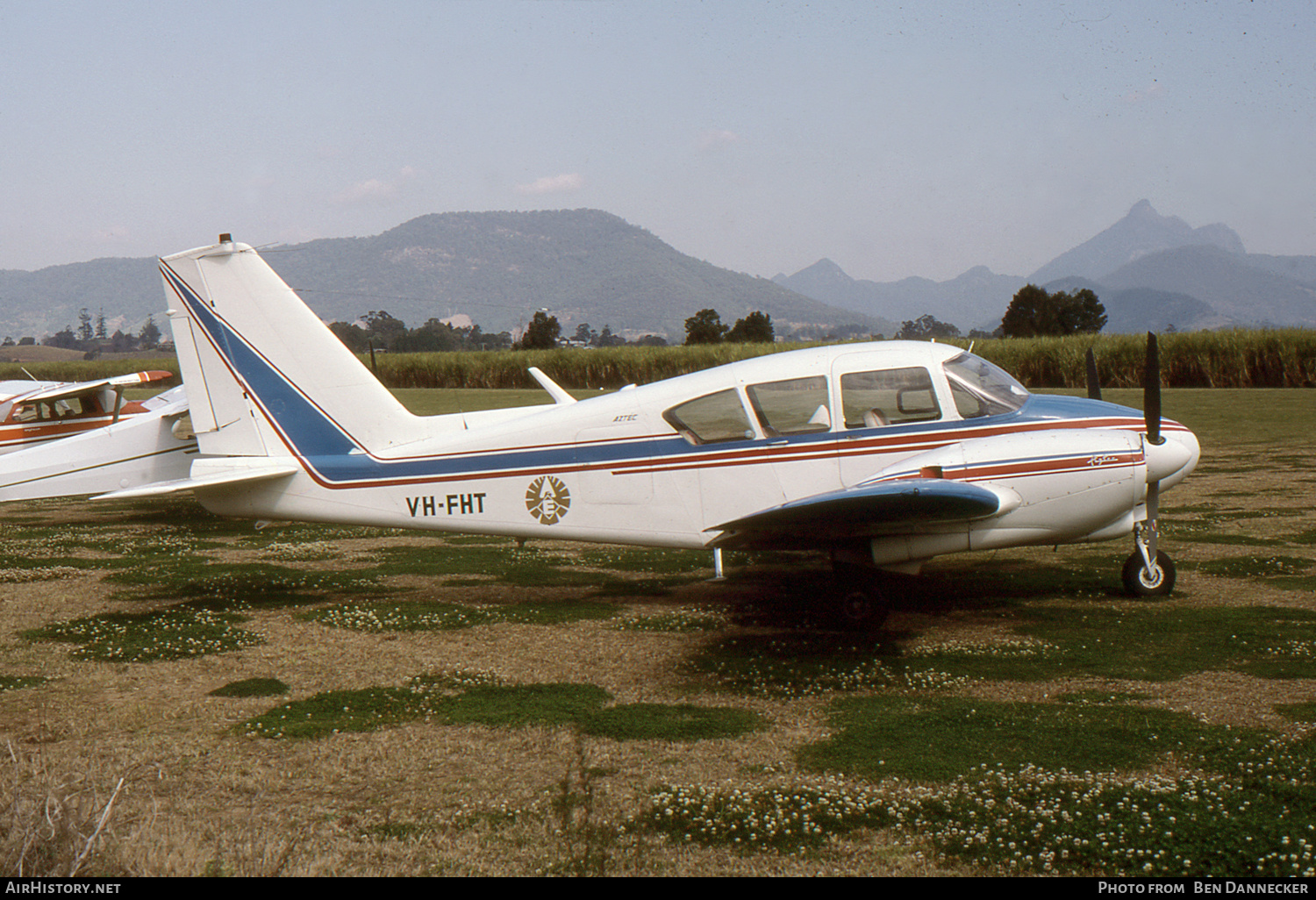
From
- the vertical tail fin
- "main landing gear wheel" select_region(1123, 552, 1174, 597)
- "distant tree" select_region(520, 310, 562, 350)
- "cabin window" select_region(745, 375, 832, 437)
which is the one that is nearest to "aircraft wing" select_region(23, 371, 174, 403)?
the vertical tail fin

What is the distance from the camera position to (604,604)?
8.86 meters

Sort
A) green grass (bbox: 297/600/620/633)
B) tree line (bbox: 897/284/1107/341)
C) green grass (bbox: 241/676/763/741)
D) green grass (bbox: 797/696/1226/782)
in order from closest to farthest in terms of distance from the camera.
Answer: green grass (bbox: 797/696/1226/782) < green grass (bbox: 241/676/763/741) < green grass (bbox: 297/600/620/633) < tree line (bbox: 897/284/1107/341)

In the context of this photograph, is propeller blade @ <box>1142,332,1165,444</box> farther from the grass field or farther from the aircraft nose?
the grass field

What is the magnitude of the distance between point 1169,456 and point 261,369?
8152 mm

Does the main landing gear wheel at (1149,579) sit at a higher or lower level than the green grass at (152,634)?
lower

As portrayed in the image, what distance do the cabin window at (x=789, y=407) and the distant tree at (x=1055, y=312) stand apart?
5740 cm

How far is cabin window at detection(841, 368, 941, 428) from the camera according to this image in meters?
7.77

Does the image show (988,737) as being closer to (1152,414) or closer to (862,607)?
(862,607)

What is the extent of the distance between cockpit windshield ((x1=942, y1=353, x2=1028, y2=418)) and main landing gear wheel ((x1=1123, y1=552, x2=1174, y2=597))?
183cm

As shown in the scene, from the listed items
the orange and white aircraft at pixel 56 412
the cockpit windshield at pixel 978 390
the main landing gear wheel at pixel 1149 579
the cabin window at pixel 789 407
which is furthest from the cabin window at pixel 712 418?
the orange and white aircraft at pixel 56 412

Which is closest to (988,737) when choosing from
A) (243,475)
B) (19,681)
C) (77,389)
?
(19,681)

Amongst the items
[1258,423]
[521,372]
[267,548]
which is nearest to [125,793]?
[267,548]

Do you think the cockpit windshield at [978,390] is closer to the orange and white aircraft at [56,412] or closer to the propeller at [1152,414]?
the propeller at [1152,414]

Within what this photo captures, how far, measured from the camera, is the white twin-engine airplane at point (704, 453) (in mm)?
7414
